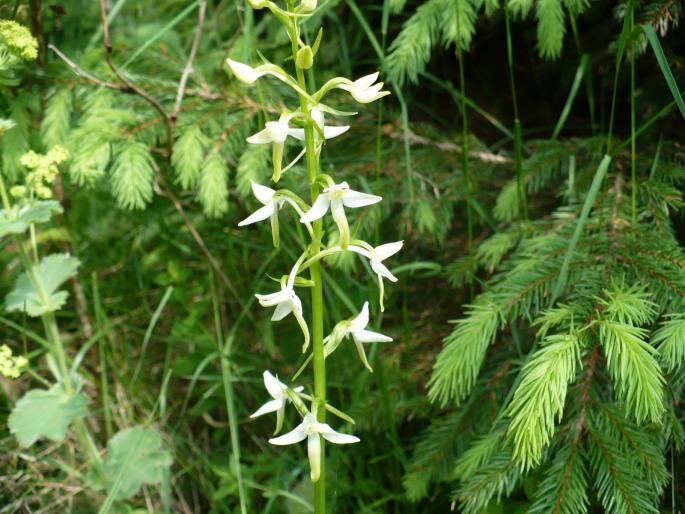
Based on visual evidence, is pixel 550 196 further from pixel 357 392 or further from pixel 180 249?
pixel 180 249

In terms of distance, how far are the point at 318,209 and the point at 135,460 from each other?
1.16m

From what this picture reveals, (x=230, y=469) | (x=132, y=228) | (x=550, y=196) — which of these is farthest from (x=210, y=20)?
(x=230, y=469)

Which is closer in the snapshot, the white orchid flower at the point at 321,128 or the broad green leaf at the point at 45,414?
the white orchid flower at the point at 321,128

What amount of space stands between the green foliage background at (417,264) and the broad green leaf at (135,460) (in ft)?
0.14

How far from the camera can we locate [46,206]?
1921mm

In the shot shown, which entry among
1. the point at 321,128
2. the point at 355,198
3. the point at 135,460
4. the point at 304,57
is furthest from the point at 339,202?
the point at 135,460

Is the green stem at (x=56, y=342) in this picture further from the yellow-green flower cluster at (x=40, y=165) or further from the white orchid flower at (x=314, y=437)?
the white orchid flower at (x=314, y=437)

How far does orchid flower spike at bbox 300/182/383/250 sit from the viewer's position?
1350 mm

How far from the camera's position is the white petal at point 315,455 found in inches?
55.8

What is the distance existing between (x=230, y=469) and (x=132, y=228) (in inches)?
50.1

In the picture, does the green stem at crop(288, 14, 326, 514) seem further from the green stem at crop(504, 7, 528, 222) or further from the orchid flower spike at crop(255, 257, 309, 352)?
the green stem at crop(504, 7, 528, 222)

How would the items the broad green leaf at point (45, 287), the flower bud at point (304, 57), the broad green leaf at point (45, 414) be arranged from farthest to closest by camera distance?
the broad green leaf at point (45, 287), the broad green leaf at point (45, 414), the flower bud at point (304, 57)

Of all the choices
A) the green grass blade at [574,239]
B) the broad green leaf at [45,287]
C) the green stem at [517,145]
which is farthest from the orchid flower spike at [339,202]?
the broad green leaf at [45,287]

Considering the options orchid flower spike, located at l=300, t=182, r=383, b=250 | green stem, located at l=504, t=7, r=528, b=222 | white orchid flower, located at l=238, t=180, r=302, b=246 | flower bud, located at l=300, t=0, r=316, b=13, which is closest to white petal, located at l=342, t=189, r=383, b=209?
orchid flower spike, located at l=300, t=182, r=383, b=250
